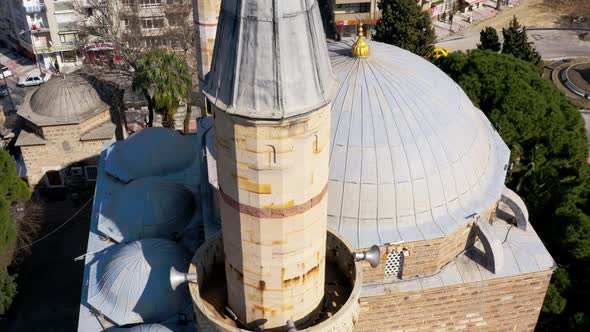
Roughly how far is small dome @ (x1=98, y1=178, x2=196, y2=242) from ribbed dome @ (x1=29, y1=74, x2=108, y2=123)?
1206cm

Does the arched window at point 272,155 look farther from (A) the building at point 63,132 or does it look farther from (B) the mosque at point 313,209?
(A) the building at point 63,132

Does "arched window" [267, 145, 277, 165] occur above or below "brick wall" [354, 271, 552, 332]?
above

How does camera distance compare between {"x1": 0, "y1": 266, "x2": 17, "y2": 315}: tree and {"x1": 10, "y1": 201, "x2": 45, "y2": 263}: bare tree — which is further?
{"x1": 10, "y1": 201, "x2": 45, "y2": 263}: bare tree

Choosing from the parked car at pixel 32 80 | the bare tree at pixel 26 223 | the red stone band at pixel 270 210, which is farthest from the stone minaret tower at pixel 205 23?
the parked car at pixel 32 80

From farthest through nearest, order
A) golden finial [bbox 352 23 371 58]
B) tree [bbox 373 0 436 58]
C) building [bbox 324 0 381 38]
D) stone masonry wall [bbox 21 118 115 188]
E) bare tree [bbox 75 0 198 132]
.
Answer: building [bbox 324 0 381 38]
tree [bbox 373 0 436 58]
bare tree [bbox 75 0 198 132]
stone masonry wall [bbox 21 118 115 188]
golden finial [bbox 352 23 371 58]

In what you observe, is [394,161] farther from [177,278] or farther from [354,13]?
[354,13]

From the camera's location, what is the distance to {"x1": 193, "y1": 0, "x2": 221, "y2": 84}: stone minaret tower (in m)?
21.7

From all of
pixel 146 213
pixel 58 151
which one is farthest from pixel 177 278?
pixel 58 151

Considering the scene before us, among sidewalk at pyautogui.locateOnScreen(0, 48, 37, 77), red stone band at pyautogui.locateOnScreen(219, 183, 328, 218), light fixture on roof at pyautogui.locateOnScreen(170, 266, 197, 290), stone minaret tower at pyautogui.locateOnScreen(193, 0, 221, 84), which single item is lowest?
sidewalk at pyautogui.locateOnScreen(0, 48, 37, 77)

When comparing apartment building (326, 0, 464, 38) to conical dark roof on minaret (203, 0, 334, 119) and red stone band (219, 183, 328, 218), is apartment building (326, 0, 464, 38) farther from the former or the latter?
conical dark roof on minaret (203, 0, 334, 119)

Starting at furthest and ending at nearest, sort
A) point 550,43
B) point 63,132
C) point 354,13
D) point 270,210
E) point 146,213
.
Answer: point 550,43 → point 354,13 → point 63,132 → point 146,213 → point 270,210

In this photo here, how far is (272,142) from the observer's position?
35.0ft

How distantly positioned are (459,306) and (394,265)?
2.84 metres

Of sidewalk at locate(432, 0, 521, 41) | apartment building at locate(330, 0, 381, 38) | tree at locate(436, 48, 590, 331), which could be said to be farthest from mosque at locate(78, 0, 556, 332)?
sidewalk at locate(432, 0, 521, 41)
